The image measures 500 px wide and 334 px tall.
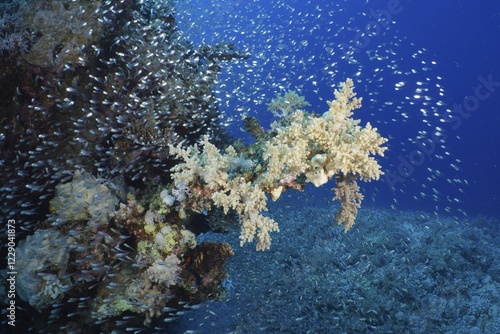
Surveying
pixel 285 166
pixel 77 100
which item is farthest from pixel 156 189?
pixel 285 166

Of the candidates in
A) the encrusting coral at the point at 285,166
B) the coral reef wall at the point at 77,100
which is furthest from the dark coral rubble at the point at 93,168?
the encrusting coral at the point at 285,166

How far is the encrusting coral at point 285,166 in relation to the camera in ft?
16.3

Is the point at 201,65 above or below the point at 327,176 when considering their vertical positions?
above

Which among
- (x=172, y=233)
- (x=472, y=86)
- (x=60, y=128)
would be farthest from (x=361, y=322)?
(x=472, y=86)

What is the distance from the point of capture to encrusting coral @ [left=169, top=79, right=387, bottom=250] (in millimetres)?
4969

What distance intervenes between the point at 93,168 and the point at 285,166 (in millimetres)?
3640

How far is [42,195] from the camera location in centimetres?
564

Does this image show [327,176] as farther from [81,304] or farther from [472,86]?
[472,86]

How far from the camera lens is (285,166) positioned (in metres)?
5.23

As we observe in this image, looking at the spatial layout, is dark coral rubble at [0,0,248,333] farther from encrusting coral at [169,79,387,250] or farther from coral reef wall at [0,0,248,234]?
encrusting coral at [169,79,387,250]

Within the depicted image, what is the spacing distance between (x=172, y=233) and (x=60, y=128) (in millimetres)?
2877

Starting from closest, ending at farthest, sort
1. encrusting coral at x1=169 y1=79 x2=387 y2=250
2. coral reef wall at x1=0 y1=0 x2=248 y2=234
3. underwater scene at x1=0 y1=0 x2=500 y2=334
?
encrusting coral at x1=169 y1=79 x2=387 y2=250 < underwater scene at x1=0 y1=0 x2=500 y2=334 < coral reef wall at x1=0 y1=0 x2=248 y2=234

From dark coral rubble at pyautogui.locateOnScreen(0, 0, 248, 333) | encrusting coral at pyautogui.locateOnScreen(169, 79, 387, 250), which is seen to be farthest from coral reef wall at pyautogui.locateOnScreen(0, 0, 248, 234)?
encrusting coral at pyautogui.locateOnScreen(169, 79, 387, 250)

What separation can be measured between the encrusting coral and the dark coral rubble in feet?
3.21
